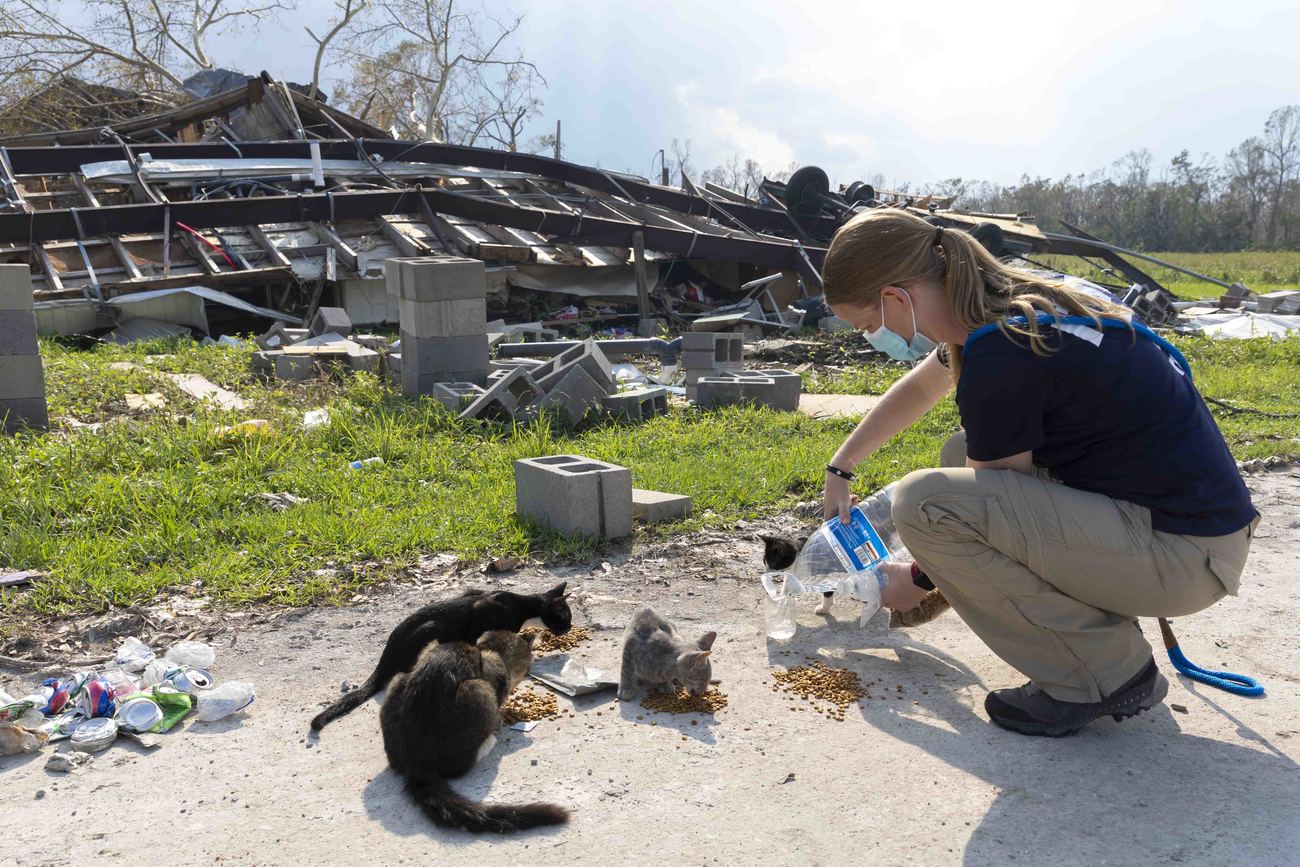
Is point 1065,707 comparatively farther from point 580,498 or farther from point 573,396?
point 573,396

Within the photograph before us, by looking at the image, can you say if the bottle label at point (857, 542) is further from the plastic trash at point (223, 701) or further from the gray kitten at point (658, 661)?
the plastic trash at point (223, 701)

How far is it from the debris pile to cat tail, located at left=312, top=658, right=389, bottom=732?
1.22 feet

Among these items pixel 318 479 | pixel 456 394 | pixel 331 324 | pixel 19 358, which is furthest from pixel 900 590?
pixel 331 324

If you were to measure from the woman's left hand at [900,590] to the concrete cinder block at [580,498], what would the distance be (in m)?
1.93

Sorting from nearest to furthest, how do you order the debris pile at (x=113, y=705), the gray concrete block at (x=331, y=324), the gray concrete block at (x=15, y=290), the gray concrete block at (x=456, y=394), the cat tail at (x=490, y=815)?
the cat tail at (x=490, y=815) → the debris pile at (x=113, y=705) → the gray concrete block at (x=15, y=290) → the gray concrete block at (x=456, y=394) → the gray concrete block at (x=331, y=324)

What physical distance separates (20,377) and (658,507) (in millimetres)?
5492

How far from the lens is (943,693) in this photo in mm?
3785

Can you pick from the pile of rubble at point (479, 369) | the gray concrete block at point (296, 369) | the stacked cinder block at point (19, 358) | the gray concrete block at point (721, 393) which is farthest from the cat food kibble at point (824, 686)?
the gray concrete block at point (296, 369)

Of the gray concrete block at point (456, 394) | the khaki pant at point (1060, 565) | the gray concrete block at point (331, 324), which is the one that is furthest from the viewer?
the gray concrete block at point (331, 324)

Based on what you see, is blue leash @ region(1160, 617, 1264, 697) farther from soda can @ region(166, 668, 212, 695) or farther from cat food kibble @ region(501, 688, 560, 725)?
soda can @ region(166, 668, 212, 695)

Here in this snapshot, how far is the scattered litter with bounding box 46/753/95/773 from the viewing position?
328 centimetres

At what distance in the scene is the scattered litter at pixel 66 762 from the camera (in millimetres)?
3275

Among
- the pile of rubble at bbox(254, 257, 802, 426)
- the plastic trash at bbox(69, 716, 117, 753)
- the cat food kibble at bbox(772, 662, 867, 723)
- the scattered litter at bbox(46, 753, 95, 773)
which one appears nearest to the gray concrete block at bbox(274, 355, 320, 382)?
the pile of rubble at bbox(254, 257, 802, 426)

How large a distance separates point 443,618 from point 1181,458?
8.55 feet
